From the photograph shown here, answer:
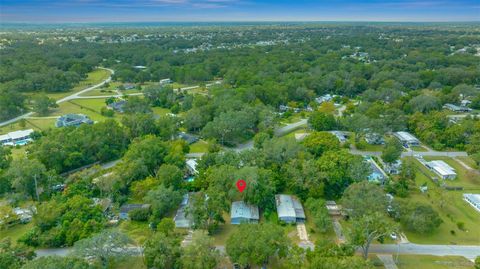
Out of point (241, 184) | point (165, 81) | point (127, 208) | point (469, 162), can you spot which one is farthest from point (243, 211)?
point (165, 81)

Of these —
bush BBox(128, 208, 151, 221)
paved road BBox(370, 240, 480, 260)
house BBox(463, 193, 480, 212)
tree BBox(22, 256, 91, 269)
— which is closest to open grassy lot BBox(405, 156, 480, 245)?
house BBox(463, 193, 480, 212)

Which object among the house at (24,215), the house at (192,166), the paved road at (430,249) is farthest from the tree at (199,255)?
the house at (24,215)

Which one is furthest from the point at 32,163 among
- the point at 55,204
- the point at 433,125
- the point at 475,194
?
the point at 433,125

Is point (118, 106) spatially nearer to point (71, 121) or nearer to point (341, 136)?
point (71, 121)

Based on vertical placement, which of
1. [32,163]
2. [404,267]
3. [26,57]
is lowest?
[404,267]

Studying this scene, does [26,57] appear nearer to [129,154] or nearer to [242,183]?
[129,154]

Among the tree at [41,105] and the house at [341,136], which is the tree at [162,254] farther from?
the tree at [41,105]
